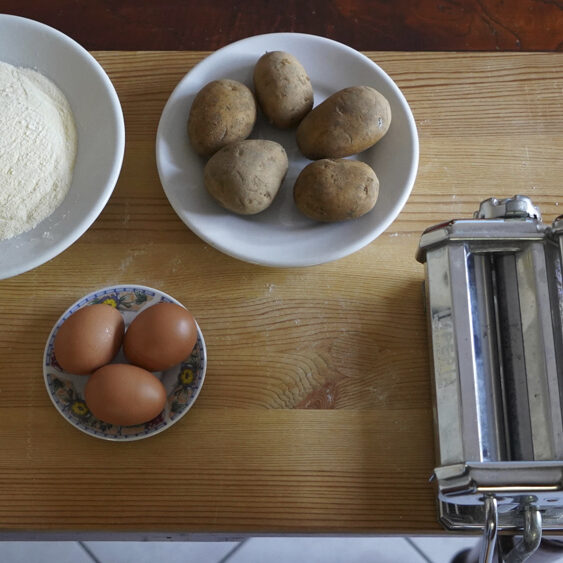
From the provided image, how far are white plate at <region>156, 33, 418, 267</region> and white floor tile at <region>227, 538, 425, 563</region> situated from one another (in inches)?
24.9

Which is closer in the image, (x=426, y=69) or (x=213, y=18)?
(x=426, y=69)

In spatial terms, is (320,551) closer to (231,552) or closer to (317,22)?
(231,552)

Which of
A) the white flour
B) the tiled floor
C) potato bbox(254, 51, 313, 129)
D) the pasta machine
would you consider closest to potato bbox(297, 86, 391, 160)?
potato bbox(254, 51, 313, 129)

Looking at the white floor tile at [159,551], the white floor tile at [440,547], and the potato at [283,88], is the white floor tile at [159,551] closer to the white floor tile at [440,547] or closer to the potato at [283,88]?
the white floor tile at [440,547]

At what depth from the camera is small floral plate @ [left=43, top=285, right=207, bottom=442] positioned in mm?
649

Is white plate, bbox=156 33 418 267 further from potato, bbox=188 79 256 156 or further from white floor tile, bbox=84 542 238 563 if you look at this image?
white floor tile, bbox=84 542 238 563

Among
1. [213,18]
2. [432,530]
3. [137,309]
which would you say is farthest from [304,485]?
[213,18]

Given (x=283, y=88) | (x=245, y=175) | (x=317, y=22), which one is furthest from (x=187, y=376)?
(x=317, y=22)

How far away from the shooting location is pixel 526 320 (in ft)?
1.86

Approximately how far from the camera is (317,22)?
0.94m

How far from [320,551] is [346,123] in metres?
0.75

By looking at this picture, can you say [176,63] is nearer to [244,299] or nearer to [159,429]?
[244,299]

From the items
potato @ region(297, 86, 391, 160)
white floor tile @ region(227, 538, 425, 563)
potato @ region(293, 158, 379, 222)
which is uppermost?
potato @ region(297, 86, 391, 160)

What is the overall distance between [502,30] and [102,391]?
0.72 metres
